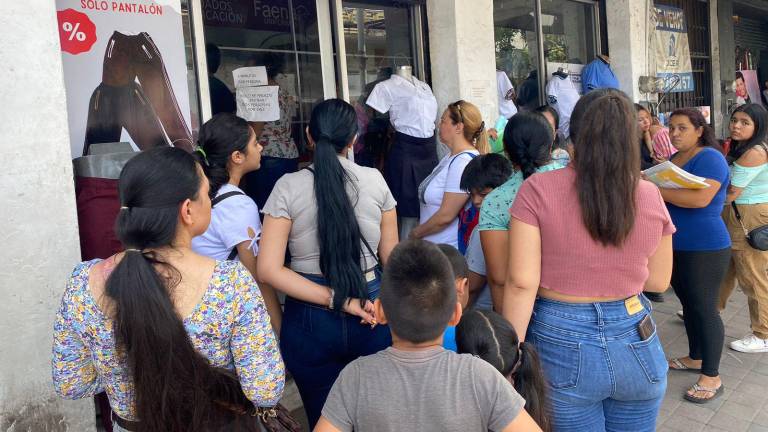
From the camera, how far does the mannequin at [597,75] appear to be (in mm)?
6242

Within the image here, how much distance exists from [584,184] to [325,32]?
300 centimetres

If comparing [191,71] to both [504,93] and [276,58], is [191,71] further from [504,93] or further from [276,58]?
[504,93]

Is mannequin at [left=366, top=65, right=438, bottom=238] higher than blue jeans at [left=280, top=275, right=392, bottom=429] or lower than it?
higher

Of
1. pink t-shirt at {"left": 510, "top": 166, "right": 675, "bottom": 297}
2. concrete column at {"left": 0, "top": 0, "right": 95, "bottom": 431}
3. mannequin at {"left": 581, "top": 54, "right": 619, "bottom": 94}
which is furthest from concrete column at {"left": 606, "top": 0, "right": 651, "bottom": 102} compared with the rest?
concrete column at {"left": 0, "top": 0, "right": 95, "bottom": 431}

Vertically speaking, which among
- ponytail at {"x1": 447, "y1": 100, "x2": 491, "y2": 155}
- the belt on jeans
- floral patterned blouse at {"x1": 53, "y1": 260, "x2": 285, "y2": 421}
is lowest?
the belt on jeans

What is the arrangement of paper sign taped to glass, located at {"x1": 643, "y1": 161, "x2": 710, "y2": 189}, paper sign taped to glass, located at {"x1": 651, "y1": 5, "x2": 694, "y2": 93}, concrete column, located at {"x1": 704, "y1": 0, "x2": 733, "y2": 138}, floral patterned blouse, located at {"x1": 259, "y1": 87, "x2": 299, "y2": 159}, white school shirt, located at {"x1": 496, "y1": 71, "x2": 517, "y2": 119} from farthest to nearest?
concrete column, located at {"x1": 704, "y1": 0, "x2": 733, "y2": 138}, paper sign taped to glass, located at {"x1": 651, "y1": 5, "x2": 694, "y2": 93}, white school shirt, located at {"x1": 496, "y1": 71, "x2": 517, "y2": 119}, floral patterned blouse, located at {"x1": 259, "y1": 87, "x2": 299, "y2": 159}, paper sign taped to glass, located at {"x1": 643, "y1": 161, "x2": 710, "y2": 189}

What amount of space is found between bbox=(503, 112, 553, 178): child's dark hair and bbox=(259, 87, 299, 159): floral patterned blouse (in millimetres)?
2259

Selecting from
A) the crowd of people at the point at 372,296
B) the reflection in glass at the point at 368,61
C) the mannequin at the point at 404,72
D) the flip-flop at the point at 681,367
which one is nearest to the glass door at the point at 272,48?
the reflection in glass at the point at 368,61

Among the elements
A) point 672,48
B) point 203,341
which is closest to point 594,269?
point 203,341

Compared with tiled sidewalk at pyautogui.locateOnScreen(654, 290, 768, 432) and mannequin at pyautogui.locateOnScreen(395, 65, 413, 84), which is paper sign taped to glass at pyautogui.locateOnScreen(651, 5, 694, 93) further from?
mannequin at pyautogui.locateOnScreen(395, 65, 413, 84)

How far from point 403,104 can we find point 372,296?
2.52 meters

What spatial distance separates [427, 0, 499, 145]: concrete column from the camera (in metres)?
4.83

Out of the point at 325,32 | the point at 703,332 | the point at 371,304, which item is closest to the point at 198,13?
the point at 325,32

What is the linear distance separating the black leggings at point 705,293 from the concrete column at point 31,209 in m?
3.15
